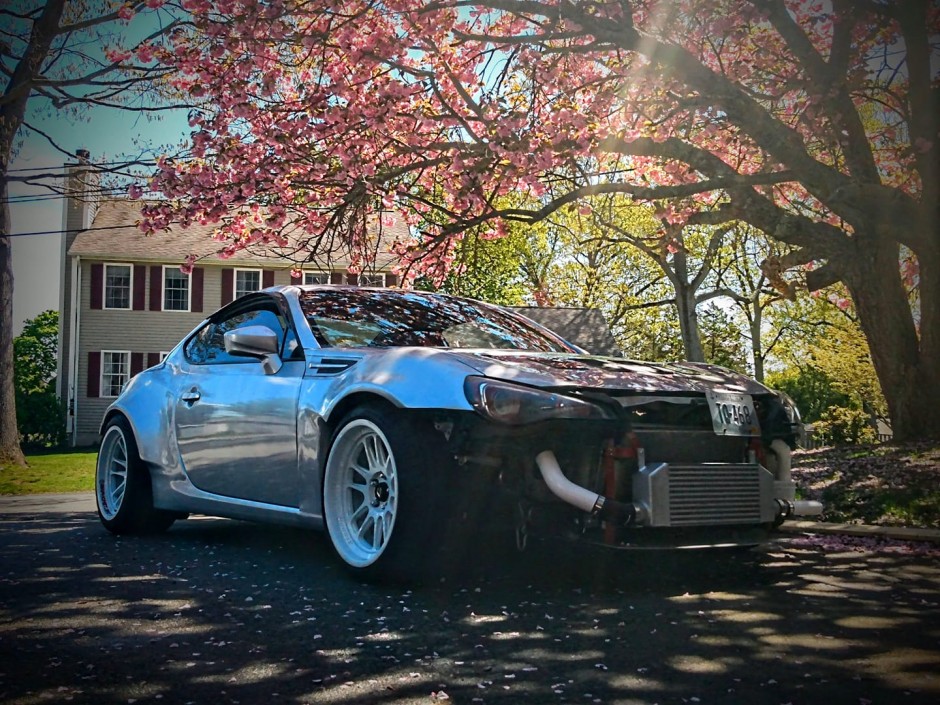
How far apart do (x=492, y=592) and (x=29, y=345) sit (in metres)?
71.2

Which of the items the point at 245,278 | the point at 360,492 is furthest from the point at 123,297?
the point at 360,492

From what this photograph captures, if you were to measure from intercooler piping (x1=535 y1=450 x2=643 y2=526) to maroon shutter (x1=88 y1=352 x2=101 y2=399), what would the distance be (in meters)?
32.4

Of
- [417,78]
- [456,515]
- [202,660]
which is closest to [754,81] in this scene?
[417,78]

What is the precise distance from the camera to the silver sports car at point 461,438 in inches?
177

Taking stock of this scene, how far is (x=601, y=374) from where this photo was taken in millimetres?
4848

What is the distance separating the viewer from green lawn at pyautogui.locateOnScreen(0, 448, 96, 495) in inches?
664

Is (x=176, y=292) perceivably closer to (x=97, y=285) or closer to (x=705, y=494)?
(x=97, y=285)

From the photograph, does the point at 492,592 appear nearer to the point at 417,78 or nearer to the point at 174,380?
the point at 174,380

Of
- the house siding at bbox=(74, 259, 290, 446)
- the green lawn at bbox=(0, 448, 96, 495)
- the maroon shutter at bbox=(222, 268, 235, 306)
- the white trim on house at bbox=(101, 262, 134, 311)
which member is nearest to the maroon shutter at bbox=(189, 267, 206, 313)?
the house siding at bbox=(74, 259, 290, 446)

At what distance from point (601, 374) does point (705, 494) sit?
710mm

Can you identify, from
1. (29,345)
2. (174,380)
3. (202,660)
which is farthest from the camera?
(29,345)

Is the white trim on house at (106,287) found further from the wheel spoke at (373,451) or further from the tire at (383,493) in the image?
the wheel spoke at (373,451)

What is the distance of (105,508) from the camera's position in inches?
286

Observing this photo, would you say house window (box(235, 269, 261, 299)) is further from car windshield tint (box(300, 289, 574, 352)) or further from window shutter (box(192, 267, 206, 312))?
car windshield tint (box(300, 289, 574, 352))
